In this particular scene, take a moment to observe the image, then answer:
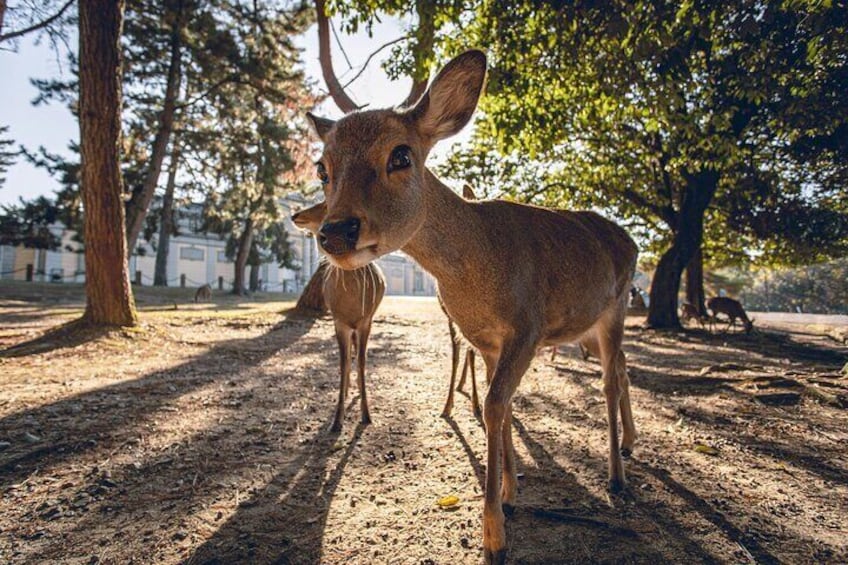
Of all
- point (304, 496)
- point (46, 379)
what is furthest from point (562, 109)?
point (46, 379)

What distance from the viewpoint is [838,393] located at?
4926mm

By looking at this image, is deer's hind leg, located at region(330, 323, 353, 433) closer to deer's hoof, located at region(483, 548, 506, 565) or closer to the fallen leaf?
deer's hoof, located at region(483, 548, 506, 565)

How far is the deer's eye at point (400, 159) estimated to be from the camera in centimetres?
239

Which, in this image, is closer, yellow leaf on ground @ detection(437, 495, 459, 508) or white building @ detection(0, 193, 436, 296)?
yellow leaf on ground @ detection(437, 495, 459, 508)

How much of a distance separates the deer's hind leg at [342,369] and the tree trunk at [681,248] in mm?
13376

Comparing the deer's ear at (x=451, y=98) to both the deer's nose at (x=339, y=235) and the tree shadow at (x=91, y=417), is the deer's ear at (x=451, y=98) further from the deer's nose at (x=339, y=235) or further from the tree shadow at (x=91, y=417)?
the tree shadow at (x=91, y=417)

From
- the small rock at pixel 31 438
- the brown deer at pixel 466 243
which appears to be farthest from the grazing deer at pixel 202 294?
the brown deer at pixel 466 243

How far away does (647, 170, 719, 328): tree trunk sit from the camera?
45.0 ft

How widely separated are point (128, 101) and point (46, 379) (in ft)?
51.4

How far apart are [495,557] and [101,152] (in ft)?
28.8

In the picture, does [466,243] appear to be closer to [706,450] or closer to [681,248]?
[706,450]

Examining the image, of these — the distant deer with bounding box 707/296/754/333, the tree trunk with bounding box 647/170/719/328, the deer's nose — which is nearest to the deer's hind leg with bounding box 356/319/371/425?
the deer's nose

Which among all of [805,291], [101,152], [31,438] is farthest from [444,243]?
[805,291]

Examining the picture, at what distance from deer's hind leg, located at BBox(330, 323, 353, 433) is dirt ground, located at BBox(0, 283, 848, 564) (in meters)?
0.19
